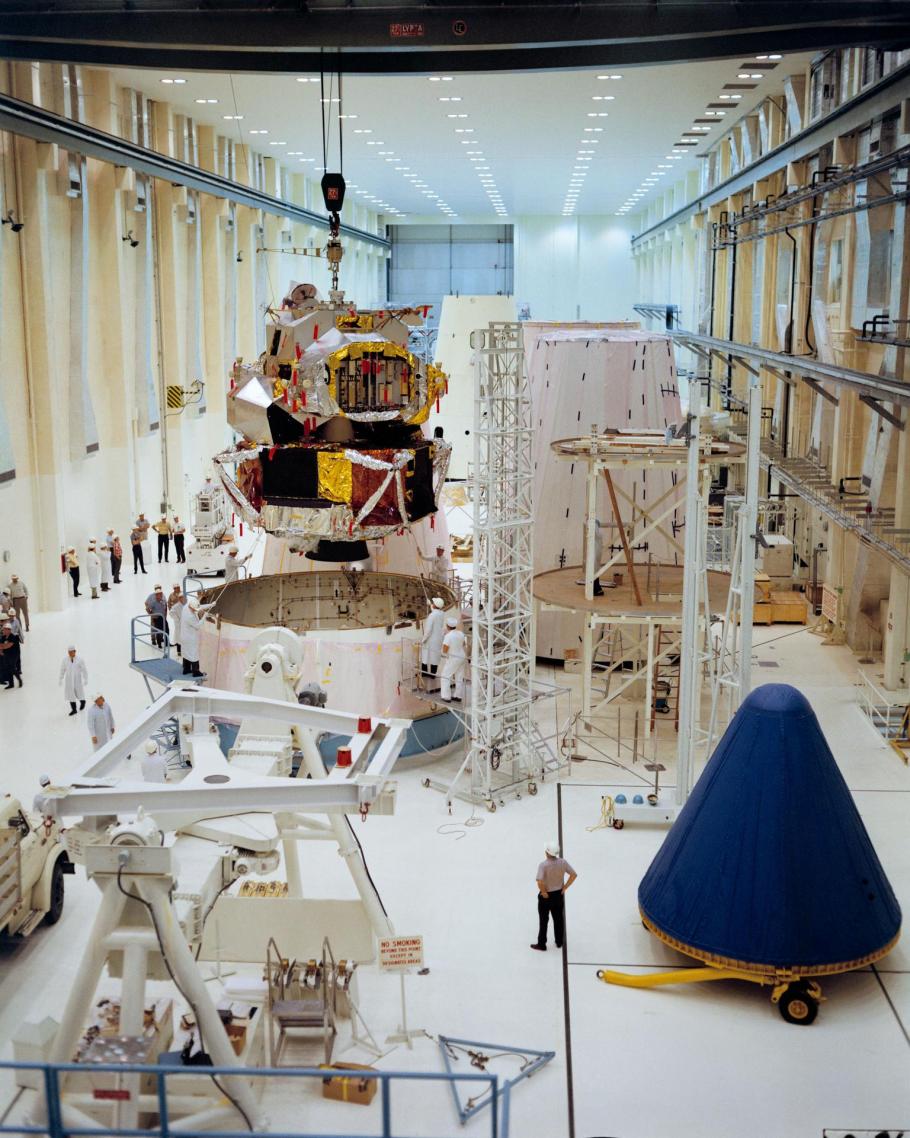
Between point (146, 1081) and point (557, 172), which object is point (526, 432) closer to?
point (146, 1081)

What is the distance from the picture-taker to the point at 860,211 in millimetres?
23078

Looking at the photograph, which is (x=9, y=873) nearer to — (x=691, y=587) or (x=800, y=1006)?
(x=800, y=1006)

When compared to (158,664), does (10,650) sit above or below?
below

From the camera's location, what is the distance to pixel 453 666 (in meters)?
17.0

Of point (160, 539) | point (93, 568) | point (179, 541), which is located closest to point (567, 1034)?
point (93, 568)

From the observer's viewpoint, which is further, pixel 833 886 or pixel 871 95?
pixel 871 95

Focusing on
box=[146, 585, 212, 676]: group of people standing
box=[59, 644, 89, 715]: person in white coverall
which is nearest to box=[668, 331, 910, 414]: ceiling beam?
box=[146, 585, 212, 676]: group of people standing

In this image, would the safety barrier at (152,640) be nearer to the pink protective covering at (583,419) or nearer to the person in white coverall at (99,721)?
the person in white coverall at (99,721)

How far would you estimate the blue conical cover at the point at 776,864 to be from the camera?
11438 mm

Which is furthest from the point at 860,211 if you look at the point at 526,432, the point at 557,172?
the point at 557,172

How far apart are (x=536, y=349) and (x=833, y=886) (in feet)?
43.8

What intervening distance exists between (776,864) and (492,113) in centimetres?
2570

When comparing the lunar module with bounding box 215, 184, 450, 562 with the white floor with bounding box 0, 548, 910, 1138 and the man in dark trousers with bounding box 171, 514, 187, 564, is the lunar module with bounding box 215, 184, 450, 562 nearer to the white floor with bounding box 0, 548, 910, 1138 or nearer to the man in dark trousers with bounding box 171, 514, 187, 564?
the white floor with bounding box 0, 548, 910, 1138

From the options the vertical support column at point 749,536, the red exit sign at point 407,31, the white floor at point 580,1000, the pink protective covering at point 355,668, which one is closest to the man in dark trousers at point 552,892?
the white floor at point 580,1000
